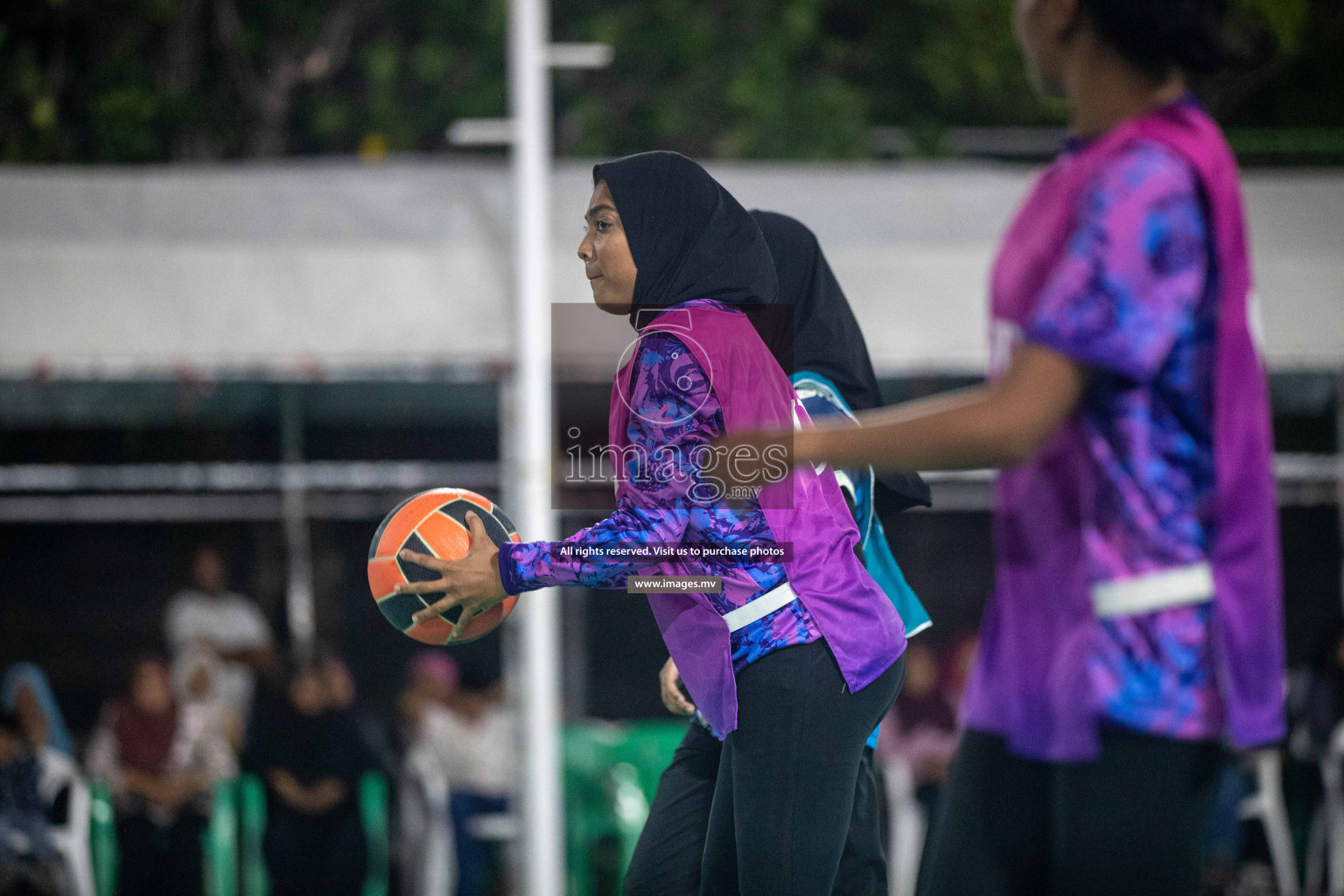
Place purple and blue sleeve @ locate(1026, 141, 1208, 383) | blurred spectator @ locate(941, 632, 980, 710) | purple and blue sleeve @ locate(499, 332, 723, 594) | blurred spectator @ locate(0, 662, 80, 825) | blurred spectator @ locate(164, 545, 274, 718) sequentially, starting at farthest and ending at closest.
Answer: blurred spectator @ locate(164, 545, 274, 718) → blurred spectator @ locate(941, 632, 980, 710) → blurred spectator @ locate(0, 662, 80, 825) → purple and blue sleeve @ locate(499, 332, 723, 594) → purple and blue sleeve @ locate(1026, 141, 1208, 383)

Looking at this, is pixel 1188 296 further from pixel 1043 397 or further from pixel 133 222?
pixel 133 222

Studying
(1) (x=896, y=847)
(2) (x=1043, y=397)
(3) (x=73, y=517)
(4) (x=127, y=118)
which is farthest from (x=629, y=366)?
(4) (x=127, y=118)

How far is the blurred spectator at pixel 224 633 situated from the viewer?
7297 millimetres

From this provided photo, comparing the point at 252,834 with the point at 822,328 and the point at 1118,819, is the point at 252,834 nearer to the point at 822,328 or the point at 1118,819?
the point at 822,328

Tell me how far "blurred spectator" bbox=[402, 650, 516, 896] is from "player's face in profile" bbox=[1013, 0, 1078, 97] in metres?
4.83

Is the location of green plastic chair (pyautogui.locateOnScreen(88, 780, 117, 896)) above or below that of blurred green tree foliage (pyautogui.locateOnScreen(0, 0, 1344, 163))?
below

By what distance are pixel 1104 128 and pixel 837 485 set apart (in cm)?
84

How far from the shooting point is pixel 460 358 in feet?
18.5

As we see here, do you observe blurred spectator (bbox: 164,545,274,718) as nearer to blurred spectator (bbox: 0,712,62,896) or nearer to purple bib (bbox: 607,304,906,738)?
blurred spectator (bbox: 0,712,62,896)

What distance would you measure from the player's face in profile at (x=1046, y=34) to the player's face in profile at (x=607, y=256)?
0.69 metres

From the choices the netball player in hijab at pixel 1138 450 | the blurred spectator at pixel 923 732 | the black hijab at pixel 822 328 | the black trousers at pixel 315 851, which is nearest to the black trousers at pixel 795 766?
the black hijab at pixel 822 328

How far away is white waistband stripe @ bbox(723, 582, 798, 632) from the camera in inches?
87.1

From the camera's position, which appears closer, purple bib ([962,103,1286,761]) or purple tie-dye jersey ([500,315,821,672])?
purple bib ([962,103,1286,761])

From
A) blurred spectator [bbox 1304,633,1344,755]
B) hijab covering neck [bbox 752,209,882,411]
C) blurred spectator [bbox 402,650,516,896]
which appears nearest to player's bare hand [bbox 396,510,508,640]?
hijab covering neck [bbox 752,209,882,411]
